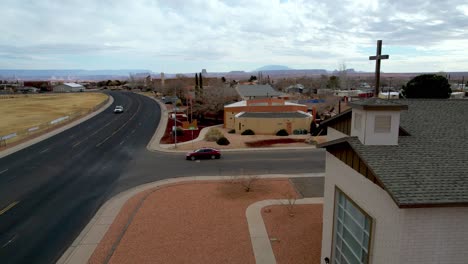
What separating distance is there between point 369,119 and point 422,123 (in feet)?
11.0

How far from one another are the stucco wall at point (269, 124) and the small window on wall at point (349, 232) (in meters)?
34.1

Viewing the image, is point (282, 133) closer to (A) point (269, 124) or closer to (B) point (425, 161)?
(A) point (269, 124)

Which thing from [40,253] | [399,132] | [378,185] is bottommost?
[40,253]

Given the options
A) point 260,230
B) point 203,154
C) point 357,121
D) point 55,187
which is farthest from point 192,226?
point 203,154

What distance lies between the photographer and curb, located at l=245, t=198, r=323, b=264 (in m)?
14.2

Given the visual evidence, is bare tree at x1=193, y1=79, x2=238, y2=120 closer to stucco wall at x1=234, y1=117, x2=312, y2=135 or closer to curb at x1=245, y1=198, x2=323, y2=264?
stucco wall at x1=234, y1=117, x2=312, y2=135

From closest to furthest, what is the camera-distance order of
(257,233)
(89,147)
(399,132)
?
(399,132), (257,233), (89,147)

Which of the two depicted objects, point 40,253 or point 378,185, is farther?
point 40,253

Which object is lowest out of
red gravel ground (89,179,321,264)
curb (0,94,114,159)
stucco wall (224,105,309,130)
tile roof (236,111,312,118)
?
red gravel ground (89,179,321,264)

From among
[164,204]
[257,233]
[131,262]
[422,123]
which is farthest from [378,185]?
[164,204]

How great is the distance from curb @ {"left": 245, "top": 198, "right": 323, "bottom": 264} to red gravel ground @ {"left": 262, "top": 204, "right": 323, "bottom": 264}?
249mm

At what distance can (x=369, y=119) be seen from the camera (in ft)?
32.2

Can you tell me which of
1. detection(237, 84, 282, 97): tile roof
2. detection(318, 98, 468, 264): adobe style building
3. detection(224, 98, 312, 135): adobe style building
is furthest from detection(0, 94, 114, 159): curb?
detection(318, 98, 468, 264): adobe style building

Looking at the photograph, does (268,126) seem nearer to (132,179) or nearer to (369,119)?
(132,179)
